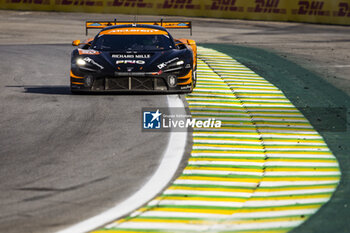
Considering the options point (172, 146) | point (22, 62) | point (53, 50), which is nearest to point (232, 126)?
point (172, 146)

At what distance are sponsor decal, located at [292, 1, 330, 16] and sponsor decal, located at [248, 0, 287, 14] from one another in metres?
0.71

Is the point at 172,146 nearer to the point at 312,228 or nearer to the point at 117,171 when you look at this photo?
the point at 117,171

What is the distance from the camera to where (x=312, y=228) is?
5848mm

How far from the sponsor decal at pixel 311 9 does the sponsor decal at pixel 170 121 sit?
24258 mm

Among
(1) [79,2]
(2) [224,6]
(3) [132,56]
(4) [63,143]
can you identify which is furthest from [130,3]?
(4) [63,143]

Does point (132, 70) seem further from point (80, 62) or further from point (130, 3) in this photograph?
point (130, 3)

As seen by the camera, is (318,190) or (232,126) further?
(232,126)

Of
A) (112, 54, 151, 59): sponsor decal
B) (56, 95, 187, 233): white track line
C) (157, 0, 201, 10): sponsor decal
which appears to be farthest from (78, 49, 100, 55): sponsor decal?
(157, 0, 201, 10): sponsor decal

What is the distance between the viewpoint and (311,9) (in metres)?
34.4

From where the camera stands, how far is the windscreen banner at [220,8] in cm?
3394

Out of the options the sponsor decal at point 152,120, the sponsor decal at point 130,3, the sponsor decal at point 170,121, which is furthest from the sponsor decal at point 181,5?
the sponsor decal at point 152,120

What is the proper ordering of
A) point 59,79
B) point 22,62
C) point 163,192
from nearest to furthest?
point 163,192
point 59,79
point 22,62

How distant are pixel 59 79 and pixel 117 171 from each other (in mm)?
7790

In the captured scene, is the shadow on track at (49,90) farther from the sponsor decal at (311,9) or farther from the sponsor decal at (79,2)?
the sponsor decal at (79,2)
